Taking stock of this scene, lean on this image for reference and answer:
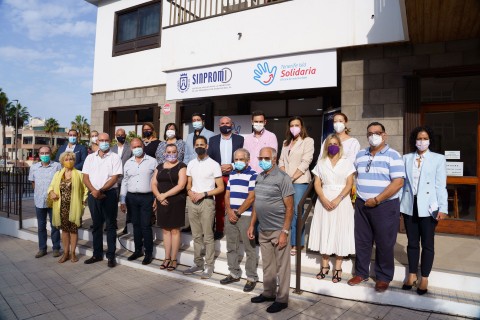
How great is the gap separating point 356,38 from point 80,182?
219 inches

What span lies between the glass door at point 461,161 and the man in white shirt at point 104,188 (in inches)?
214

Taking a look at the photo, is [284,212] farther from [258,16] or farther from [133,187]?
[258,16]

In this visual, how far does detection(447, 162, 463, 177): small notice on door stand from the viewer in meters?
5.86

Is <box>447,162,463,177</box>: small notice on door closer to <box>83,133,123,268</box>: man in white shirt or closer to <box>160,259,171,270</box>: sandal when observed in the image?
<box>160,259,171,270</box>: sandal

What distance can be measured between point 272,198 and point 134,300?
2077mm

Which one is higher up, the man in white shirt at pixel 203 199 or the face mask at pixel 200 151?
the face mask at pixel 200 151

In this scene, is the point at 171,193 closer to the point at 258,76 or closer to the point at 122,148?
the point at 122,148

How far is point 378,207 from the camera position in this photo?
12.5ft

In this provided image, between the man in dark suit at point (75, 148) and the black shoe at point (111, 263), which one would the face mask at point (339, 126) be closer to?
the black shoe at point (111, 263)

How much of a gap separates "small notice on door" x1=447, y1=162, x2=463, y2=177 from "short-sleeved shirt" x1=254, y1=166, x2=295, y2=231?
373 centimetres

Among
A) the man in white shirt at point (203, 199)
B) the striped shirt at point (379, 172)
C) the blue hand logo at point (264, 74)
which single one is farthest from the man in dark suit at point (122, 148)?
the striped shirt at point (379, 172)

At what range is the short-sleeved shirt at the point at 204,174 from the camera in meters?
4.66

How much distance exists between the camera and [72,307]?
12.7 feet

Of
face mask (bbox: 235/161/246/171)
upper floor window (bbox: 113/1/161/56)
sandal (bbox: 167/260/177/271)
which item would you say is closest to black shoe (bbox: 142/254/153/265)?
sandal (bbox: 167/260/177/271)
